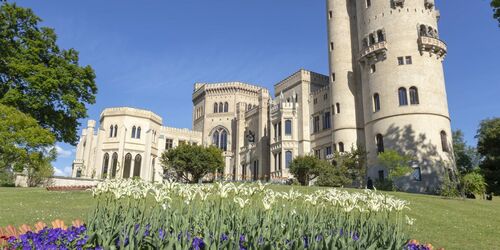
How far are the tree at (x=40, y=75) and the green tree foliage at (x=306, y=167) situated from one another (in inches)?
778

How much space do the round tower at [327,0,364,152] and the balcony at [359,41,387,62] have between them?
4248 mm

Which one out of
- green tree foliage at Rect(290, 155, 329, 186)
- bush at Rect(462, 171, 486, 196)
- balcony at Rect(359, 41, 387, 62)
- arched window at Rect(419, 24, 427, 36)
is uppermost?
arched window at Rect(419, 24, 427, 36)

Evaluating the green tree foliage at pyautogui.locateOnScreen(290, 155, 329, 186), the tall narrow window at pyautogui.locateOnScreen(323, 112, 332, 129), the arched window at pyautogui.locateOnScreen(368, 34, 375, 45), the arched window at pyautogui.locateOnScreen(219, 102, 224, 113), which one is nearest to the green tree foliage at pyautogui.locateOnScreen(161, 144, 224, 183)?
the green tree foliage at pyautogui.locateOnScreen(290, 155, 329, 186)

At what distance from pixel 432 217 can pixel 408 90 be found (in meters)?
22.3

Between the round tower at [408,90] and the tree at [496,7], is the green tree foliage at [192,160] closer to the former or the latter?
the round tower at [408,90]

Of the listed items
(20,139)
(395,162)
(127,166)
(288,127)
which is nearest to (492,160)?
(395,162)

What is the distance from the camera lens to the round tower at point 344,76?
41312 millimetres

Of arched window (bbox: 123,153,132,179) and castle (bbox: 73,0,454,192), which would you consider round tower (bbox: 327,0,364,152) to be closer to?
castle (bbox: 73,0,454,192)

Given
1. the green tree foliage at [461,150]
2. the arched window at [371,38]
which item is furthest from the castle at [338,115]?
the green tree foliage at [461,150]

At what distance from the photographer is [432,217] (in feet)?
52.1

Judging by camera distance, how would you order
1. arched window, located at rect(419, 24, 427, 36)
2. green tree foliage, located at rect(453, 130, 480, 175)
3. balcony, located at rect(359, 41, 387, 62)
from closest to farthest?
arched window, located at rect(419, 24, 427, 36)
balcony, located at rect(359, 41, 387, 62)
green tree foliage, located at rect(453, 130, 480, 175)

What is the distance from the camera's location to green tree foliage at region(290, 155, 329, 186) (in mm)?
34625

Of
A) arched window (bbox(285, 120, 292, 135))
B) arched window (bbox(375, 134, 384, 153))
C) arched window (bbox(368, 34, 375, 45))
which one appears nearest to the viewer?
arched window (bbox(375, 134, 384, 153))

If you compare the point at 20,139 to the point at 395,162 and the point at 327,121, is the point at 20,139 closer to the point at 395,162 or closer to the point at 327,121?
the point at 395,162
